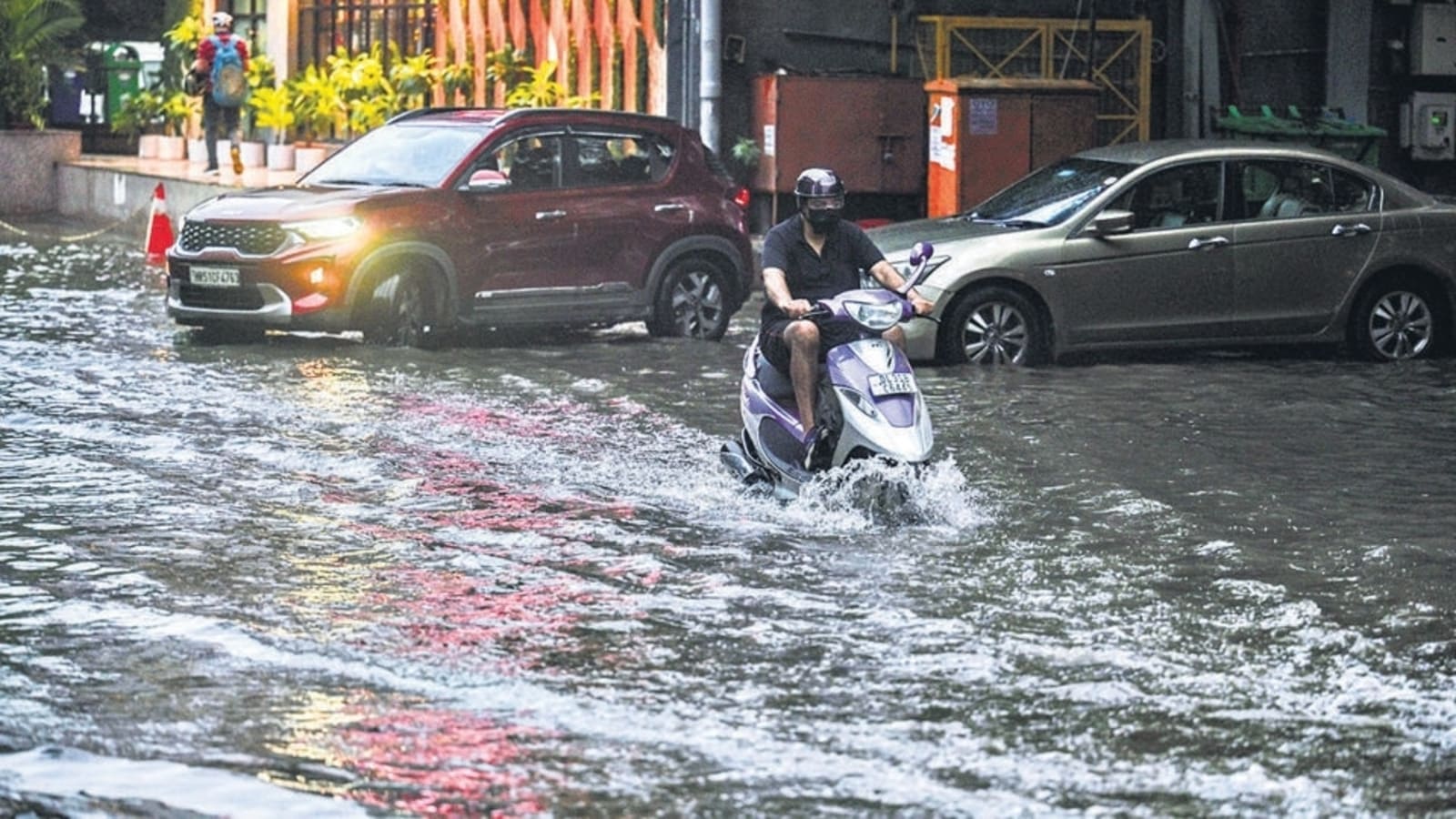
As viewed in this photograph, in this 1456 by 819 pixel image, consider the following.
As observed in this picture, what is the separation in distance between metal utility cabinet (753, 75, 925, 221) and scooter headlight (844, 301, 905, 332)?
13.7m

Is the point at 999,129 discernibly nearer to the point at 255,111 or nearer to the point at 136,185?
the point at 136,185

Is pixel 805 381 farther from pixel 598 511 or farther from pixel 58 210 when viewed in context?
pixel 58 210

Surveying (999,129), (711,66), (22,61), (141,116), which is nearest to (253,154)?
(22,61)

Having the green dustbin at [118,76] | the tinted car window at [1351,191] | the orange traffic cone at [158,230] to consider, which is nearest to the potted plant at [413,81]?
the orange traffic cone at [158,230]

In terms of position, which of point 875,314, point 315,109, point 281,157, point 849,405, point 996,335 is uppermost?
point 315,109

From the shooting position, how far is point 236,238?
56.8 ft

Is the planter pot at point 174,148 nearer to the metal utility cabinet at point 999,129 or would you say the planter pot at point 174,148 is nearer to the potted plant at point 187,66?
the potted plant at point 187,66

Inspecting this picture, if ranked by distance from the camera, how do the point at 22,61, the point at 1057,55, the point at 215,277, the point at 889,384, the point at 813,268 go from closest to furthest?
the point at 889,384, the point at 813,268, the point at 215,277, the point at 1057,55, the point at 22,61

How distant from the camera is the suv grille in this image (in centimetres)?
1717

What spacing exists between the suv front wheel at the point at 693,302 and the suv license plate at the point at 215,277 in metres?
3.09

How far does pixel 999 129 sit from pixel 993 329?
6.36 meters

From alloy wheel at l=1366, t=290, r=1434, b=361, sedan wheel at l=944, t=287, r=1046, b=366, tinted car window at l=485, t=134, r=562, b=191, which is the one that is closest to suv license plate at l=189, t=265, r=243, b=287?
tinted car window at l=485, t=134, r=562, b=191

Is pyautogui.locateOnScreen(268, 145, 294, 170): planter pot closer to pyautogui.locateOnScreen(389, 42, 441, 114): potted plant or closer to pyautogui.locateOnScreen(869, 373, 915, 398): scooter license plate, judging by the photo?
pyautogui.locateOnScreen(389, 42, 441, 114): potted plant

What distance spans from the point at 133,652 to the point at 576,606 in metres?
1.52
